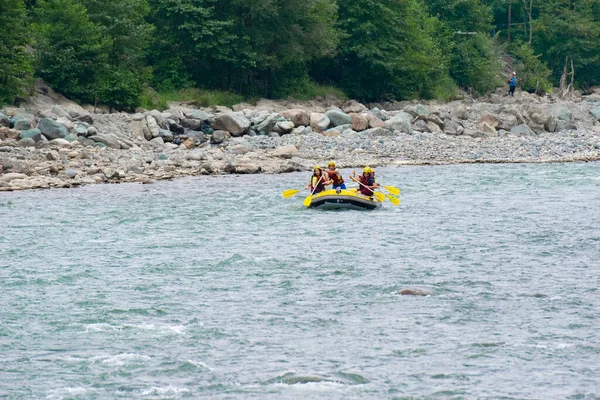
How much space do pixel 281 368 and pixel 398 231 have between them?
10.8m

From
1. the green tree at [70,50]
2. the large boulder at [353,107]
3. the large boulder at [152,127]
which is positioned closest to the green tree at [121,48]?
the green tree at [70,50]

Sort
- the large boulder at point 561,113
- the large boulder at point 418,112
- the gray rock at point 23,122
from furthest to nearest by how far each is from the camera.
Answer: the large boulder at point 561,113, the large boulder at point 418,112, the gray rock at point 23,122

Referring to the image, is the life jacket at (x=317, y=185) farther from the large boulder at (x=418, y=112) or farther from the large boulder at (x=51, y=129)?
the large boulder at (x=418, y=112)

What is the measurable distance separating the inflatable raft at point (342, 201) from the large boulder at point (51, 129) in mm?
13585

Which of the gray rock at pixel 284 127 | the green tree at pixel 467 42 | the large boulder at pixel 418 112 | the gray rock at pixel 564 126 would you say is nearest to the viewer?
the gray rock at pixel 284 127

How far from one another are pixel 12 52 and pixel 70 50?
14.0ft

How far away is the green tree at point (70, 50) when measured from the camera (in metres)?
46.1

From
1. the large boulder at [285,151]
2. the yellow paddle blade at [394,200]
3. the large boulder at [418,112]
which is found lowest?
the yellow paddle blade at [394,200]

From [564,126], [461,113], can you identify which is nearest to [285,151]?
[461,113]

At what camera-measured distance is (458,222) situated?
81.6 ft

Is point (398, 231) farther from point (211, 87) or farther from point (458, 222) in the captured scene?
point (211, 87)

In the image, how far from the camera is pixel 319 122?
150 feet

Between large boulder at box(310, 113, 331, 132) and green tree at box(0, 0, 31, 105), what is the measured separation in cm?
1238

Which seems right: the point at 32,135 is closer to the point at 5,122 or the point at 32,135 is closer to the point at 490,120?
the point at 5,122
